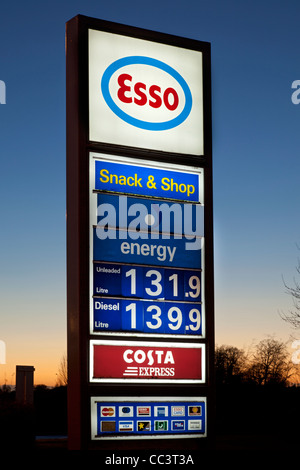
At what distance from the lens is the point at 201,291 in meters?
14.1

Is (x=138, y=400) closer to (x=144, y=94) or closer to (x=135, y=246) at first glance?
(x=135, y=246)

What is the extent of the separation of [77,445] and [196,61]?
7553 mm

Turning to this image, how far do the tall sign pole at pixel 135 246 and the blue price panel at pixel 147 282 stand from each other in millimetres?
19

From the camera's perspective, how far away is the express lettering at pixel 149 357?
1329cm

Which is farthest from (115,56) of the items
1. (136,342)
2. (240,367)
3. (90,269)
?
(240,367)

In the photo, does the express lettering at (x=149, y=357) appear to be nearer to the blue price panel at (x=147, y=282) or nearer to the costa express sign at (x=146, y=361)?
the costa express sign at (x=146, y=361)

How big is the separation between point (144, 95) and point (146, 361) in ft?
16.0

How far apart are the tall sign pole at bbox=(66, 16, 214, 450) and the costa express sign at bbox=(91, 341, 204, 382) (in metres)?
0.02

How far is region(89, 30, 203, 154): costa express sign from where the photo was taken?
13.8 metres

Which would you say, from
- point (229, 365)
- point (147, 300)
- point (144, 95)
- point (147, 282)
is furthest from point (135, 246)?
point (229, 365)

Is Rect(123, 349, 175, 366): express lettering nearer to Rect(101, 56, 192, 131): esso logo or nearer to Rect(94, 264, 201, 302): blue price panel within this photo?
Rect(94, 264, 201, 302): blue price panel

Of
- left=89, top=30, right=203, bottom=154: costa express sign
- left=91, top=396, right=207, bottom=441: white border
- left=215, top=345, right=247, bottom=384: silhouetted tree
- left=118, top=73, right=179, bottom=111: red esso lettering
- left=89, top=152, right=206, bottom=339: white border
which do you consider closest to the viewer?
left=91, top=396, right=207, bottom=441: white border

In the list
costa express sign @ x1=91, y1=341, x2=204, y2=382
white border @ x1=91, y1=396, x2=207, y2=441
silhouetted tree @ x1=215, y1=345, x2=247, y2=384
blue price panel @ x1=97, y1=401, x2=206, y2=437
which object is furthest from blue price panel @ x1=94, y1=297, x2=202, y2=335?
silhouetted tree @ x1=215, y1=345, x2=247, y2=384

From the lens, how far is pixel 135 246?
13555 mm
